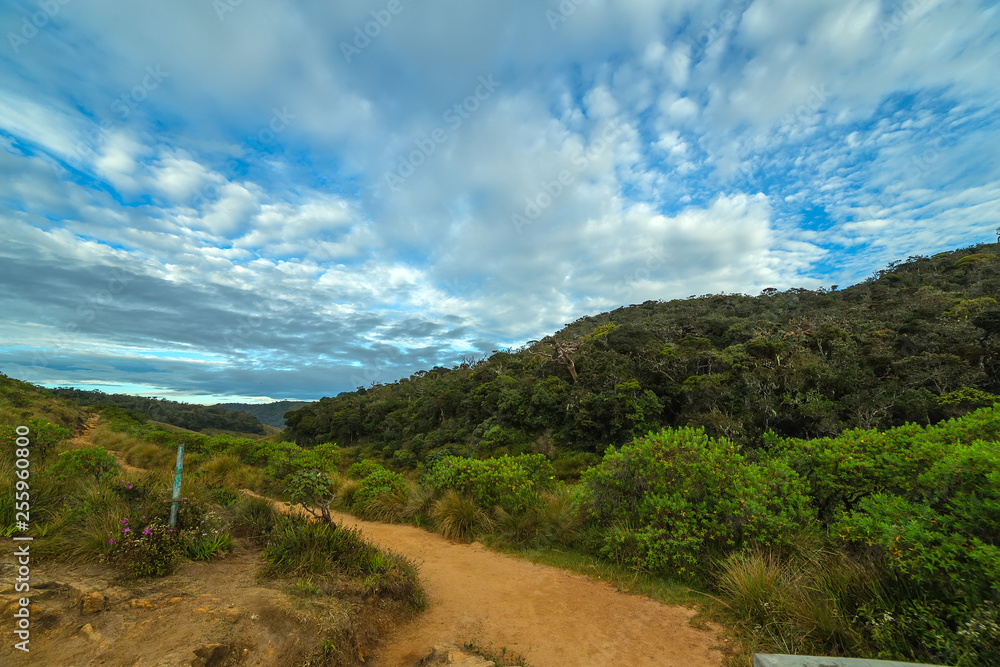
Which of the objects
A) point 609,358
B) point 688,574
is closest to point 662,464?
point 688,574

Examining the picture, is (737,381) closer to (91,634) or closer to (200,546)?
(200,546)

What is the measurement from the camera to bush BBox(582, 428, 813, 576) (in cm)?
510

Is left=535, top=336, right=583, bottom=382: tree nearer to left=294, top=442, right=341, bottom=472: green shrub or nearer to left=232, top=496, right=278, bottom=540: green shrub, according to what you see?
left=294, top=442, right=341, bottom=472: green shrub

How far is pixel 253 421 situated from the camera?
59.9 metres

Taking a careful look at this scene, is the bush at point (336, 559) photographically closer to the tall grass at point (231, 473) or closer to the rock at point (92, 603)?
the rock at point (92, 603)

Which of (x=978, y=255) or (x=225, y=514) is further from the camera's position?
(x=978, y=255)

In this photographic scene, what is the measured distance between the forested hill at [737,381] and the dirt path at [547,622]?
12.2 m

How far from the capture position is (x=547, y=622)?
449 cm

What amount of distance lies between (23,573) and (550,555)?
6026 mm

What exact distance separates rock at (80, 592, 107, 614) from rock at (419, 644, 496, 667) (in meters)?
2.77

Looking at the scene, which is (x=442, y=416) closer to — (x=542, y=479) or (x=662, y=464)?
(x=542, y=479)

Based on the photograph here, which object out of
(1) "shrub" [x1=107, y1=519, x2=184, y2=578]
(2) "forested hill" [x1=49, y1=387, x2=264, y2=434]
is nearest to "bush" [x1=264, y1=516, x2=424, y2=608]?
(1) "shrub" [x1=107, y1=519, x2=184, y2=578]

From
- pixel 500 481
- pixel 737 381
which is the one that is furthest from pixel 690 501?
pixel 737 381

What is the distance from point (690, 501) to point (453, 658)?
387 centimetres
